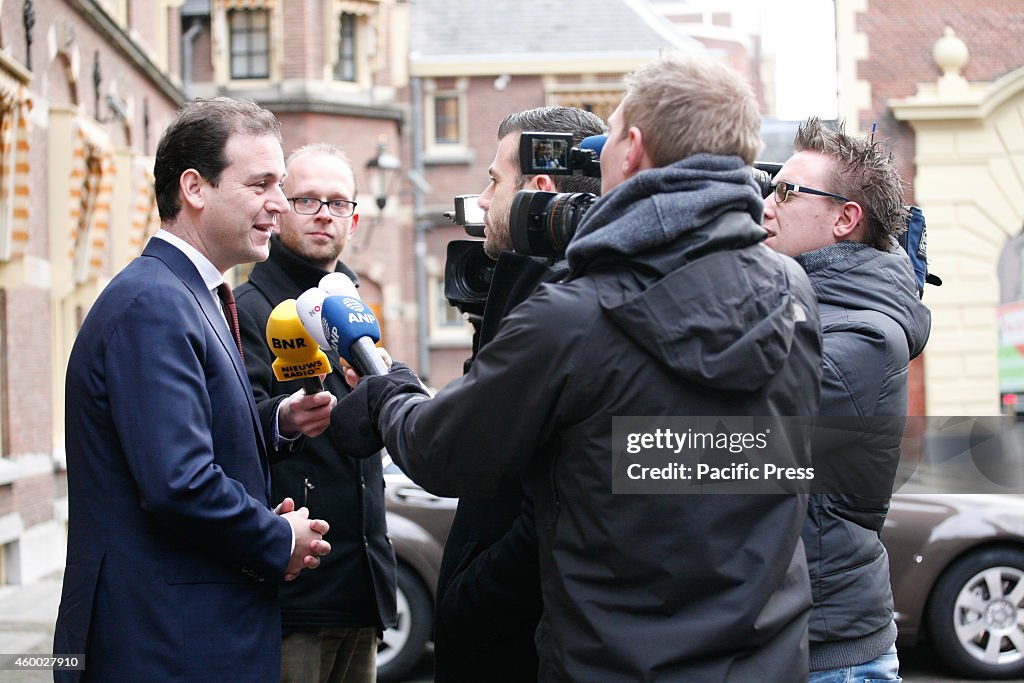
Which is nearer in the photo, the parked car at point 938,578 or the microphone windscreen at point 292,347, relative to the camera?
the microphone windscreen at point 292,347

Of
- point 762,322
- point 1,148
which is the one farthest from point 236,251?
point 1,148

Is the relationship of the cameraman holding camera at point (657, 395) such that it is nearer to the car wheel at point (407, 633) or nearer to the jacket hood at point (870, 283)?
the jacket hood at point (870, 283)

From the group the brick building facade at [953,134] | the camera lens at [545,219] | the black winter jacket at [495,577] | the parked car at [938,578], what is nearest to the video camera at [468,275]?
the black winter jacket at [495,577]

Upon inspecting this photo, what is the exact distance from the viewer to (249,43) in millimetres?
22516

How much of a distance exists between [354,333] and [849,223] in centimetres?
129

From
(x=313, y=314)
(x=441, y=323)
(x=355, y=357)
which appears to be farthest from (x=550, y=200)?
(x=441, y=323)

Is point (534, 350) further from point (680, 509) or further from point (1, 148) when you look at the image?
point (1, 148)

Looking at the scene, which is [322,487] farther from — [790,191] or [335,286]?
[790,191]

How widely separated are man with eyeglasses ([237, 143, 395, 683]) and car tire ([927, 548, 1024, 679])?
421cm

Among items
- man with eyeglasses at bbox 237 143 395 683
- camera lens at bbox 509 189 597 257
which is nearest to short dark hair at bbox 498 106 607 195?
camera lens at bbox 509 189 597 257

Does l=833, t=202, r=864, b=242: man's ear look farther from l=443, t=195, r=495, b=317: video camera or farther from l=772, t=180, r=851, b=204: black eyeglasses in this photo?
l=443, t=195, r=495, b=317: video camera

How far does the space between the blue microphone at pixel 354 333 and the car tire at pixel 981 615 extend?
5080 millimetres

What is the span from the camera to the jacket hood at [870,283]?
2744 millimetres

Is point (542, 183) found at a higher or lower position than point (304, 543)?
higher
